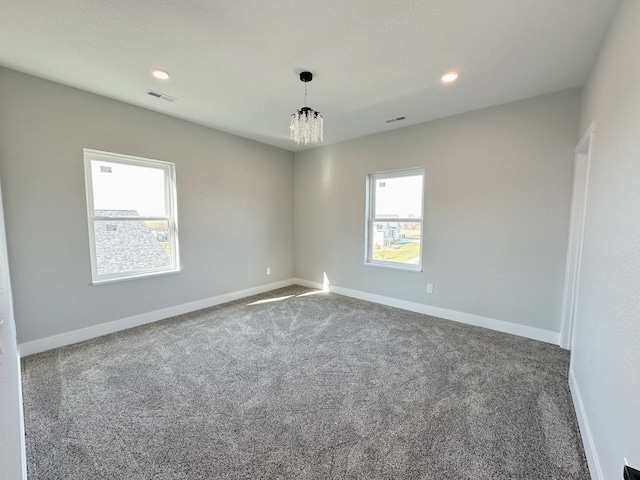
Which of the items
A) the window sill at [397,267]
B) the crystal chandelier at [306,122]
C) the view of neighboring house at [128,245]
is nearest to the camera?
the crystal chandelier at [306,122]

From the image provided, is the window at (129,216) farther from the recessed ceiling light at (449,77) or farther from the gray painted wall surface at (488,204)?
the recessed ceiling light at (449,77)

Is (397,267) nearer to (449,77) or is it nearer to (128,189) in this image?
(449,77)

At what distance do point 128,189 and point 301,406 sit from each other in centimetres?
325

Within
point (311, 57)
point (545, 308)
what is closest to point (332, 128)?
point (311, 57)

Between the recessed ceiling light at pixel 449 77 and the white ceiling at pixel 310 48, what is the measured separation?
0.06 m

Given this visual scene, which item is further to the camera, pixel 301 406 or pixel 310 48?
pixel 310 48

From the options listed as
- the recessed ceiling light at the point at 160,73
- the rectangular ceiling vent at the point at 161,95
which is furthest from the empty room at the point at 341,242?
the rectangular ceiling vent at the point at 161,95

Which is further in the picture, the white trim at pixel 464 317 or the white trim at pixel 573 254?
the white trim at pixel 464 317

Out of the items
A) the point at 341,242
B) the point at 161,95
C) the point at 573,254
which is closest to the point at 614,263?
the point at 573,254

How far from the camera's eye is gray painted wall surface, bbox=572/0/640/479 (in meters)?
1.21

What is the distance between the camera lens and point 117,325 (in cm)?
326

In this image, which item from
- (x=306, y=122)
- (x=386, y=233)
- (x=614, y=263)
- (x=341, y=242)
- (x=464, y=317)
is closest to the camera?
(x=614, y=263)

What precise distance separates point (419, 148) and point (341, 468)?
3.73 meters

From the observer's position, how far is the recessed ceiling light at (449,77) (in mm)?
2523
